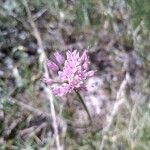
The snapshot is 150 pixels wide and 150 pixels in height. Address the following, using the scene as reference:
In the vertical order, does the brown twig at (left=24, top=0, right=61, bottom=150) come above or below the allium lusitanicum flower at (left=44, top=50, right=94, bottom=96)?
above

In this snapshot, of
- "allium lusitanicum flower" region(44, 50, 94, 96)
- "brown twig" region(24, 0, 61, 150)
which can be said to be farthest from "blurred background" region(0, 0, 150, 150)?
"allium lusitanicum flower" region(44, 50, 94, 96)

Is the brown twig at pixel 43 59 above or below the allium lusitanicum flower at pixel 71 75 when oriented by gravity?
above

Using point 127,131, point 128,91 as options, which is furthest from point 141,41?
point 127,131

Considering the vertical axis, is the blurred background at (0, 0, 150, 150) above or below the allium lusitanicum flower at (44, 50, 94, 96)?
above

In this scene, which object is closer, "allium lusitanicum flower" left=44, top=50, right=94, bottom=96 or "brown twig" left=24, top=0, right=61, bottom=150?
"allium lusitanicum flower" left=44, top=50, right=94, bottom=96

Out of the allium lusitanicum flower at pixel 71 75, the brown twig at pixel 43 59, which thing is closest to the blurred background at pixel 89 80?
the brown twig at pixel 43 59

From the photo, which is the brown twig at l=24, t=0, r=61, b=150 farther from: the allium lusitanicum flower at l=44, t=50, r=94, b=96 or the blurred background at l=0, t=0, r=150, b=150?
the allium lusitanicum flower at l=44, t=50, r=94, b=96

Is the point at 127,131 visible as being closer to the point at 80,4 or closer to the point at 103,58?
the point at 103,58

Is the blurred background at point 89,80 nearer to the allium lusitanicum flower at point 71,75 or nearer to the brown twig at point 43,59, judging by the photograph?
the brown twig at point 43,59
